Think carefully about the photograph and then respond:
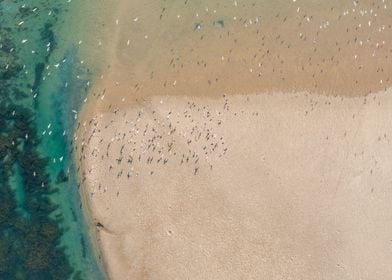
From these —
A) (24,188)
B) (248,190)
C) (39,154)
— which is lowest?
(248,190)

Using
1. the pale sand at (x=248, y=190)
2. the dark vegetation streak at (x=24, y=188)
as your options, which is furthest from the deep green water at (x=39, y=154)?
the pale sand at (x=248, y=190)

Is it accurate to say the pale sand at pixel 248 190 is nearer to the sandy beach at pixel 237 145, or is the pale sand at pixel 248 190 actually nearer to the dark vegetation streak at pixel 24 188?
the sandy beach at pixel 237 145

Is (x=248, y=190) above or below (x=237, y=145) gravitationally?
below

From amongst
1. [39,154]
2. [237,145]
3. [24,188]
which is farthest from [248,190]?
[24,188]

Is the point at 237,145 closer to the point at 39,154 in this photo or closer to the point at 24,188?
the point at 39,154

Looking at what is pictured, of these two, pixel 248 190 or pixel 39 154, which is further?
pixel 39 154

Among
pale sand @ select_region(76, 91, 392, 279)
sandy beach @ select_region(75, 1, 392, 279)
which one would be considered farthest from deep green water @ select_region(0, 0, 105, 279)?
pale sand @ select_region(76, 91, 392, 279)

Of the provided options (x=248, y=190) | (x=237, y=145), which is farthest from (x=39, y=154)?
(x=248, y=190)
